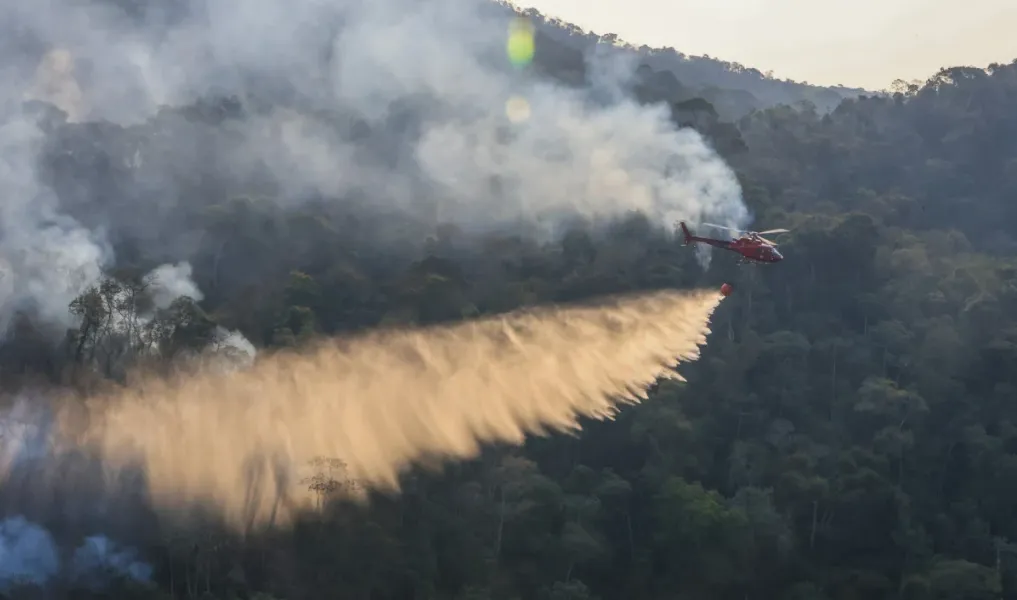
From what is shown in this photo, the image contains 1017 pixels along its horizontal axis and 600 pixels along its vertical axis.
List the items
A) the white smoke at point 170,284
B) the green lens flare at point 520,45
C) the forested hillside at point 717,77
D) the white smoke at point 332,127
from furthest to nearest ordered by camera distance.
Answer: the forested hillside at point 717,77
the green lens flare at point 520,45
the white smoke at point 332,127
the white smoke at point 170,284

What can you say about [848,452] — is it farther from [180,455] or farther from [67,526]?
[67,526]

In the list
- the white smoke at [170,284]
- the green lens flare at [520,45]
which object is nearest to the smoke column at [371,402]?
the white smoke at [170,284]

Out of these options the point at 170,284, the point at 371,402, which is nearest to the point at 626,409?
the point at 371,402

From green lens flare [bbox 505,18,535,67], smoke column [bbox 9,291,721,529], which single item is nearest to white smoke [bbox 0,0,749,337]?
green lens flare [bbox 505,18,535,67]

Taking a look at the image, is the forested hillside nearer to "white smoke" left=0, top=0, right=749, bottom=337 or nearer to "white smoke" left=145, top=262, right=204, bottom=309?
"white smoke" left=0, top=0, right=749, bottom=337

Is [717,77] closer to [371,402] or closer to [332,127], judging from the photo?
[332,127]

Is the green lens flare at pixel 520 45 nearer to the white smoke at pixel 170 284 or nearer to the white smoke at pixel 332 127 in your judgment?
the white smoke at pixel 332 127

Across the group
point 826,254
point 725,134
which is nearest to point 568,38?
point 725,134
